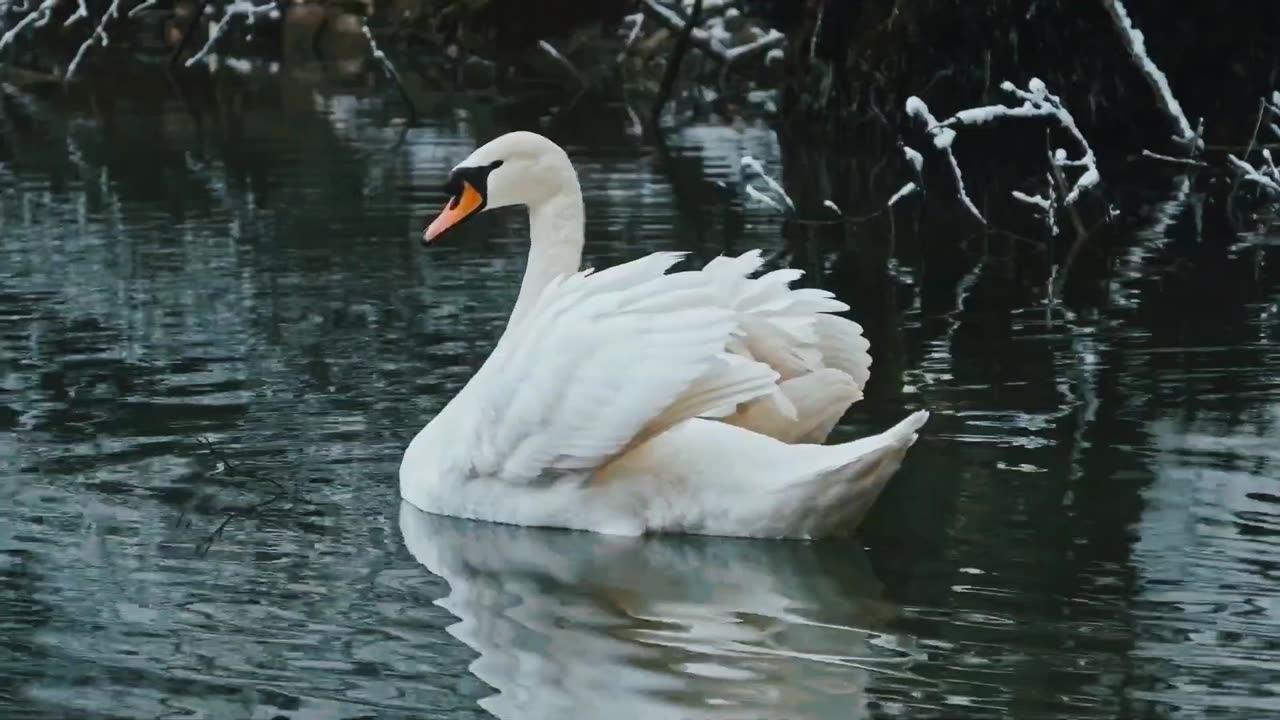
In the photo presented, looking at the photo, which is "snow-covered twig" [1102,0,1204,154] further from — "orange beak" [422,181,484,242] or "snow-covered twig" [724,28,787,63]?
"snow-covered twig" [724,28,787,63]

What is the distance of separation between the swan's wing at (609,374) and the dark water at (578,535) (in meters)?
0.38

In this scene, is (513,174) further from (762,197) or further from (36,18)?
(36,18)

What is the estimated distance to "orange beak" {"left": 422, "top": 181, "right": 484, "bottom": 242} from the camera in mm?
9117

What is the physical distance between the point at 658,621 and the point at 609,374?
3.30ft

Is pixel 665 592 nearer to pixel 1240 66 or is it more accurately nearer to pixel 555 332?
pixel 555 332

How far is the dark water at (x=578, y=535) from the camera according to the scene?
6.24 meters

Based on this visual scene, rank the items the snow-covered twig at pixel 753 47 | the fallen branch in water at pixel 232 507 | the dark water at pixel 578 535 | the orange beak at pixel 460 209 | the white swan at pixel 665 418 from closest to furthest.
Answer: the dark water at pixel 578 535
the white swan at pixel 665 418
the fallen branch in water at pixel 232 507
the orange beak at pixel 460 209
the snow-covered twig at pixel 753 47

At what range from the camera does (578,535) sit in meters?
8.00

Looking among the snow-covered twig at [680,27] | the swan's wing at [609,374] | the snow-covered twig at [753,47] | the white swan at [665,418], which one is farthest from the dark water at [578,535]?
the snow-covered twig at [753,47]

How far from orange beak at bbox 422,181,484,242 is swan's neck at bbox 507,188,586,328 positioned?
0.26 meters

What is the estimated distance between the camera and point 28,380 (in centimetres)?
1065

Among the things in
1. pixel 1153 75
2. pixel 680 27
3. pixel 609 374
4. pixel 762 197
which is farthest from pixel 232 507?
pixel 680 27

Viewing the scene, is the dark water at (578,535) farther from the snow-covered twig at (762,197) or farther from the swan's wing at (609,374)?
the snow-covered twig at (762,197)

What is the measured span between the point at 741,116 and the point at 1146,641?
20386mm
